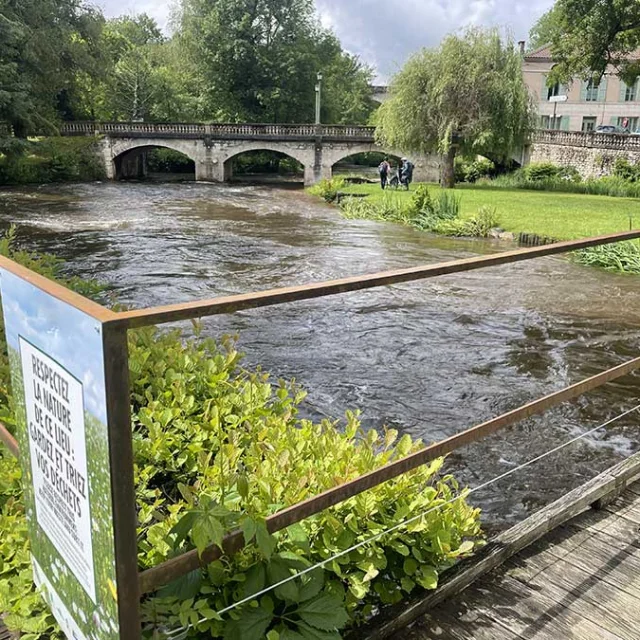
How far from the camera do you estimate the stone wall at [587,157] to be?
30.9m

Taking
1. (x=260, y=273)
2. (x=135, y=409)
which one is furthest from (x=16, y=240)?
(x=135, y=409)

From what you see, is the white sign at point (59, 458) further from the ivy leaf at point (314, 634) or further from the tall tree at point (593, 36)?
the tall tree at point (593, 36)

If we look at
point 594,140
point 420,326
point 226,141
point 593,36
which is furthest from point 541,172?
point 420,326

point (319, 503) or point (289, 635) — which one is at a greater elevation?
point (319, 503)

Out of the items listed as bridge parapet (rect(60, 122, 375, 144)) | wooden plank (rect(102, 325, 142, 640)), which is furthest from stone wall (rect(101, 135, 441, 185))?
wooden plank (rect(102, 325, 142, 640))

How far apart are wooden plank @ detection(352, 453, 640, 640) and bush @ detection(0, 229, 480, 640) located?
7 cm

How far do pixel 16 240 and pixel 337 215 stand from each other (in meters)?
11.1

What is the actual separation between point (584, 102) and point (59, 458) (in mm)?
59791

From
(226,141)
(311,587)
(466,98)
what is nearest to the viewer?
(311,587)

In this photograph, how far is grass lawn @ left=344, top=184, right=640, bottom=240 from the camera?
55.3 feet

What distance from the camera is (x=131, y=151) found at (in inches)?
1662

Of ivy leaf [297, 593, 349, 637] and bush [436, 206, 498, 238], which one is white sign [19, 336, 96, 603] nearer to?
ivy leaf [297, 593, 349, 637]

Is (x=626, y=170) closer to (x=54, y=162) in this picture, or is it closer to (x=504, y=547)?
(x=54, y=162)

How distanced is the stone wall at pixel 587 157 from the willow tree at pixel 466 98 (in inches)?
235
